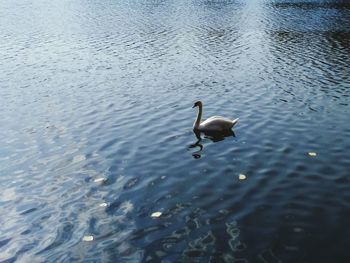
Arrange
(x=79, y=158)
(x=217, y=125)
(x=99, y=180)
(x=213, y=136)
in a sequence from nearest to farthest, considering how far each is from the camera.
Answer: (x=99, y=180) → (x=79, y=158) → (x=217, y=125) → (x=213, y=136)

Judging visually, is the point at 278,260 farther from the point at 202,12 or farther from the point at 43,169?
the point at 202,12

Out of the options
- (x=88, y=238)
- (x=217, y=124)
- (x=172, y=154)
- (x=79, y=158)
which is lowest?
(x=172, y=154)

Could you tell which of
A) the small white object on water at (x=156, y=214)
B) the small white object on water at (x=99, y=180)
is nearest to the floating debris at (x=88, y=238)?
the small white object on water at (x=156, y=214)

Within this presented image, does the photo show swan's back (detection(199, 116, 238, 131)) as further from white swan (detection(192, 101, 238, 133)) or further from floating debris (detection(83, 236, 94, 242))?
floating debris (detection(83, 236, 94, 242))

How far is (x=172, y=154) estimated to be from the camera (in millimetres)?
20641

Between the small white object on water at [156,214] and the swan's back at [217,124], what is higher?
the small white object on water at [156,214]

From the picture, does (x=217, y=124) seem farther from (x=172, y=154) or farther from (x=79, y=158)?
(x=79, y=158)

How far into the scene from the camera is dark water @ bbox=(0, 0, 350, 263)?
13.5 metres

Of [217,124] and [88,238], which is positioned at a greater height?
[88,238]

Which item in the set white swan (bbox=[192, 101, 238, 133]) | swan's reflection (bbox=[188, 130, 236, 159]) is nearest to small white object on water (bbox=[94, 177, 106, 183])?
swan's reflection (bbox=[188, 130, 236, 159])

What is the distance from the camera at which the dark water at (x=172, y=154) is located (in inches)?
532

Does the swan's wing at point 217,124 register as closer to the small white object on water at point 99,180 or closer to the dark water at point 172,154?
the dark water at point 172,154

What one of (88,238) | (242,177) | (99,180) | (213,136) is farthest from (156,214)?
(213,136)

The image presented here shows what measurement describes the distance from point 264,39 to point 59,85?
31.1 meters
